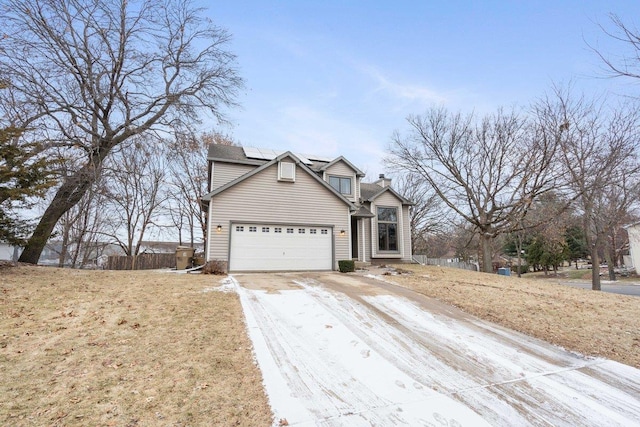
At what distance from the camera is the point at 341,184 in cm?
1867

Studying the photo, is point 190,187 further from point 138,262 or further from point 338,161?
point 338,161

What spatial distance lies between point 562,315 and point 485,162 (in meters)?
15.0

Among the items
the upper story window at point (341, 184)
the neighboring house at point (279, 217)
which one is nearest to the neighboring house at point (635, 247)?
A: the neighboring house at point (279, 217)

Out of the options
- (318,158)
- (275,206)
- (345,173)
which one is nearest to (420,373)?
(275,206)

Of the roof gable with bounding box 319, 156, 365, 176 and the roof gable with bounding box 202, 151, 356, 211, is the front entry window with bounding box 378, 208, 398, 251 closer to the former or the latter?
the roof gable with bounding box 319, 156, 365, 176

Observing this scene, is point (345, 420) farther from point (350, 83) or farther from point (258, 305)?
point (350, 83)

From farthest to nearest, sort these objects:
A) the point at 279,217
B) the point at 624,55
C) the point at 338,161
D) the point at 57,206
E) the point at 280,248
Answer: the point at 338,161, the point at 279,217, the point at 280,248, the point at 57,206, the point at 624,55

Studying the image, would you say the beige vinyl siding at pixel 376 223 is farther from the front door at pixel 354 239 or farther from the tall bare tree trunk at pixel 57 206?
the tall bare tree trunk at pixel 57 206

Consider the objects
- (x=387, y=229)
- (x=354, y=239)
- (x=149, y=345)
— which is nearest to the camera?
(x=149, y=345)

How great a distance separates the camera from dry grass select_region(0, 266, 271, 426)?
327 centimetres

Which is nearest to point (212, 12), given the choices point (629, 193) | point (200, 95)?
point (200, 95)

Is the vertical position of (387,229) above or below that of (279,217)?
below

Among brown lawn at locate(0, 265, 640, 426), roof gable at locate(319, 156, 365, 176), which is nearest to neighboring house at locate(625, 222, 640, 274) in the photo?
brown lawn at locate(0, 265, 640, 426)

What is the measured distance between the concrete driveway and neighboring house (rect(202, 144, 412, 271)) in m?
6.73
